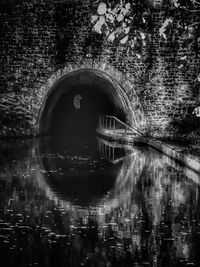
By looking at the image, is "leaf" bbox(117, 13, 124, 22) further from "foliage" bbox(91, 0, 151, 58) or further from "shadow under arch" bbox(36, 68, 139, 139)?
"shadow under arch" bbox(36, 68, 139, 139)

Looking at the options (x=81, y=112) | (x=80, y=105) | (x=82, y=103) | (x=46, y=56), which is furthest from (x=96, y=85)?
(x=81, y=112)

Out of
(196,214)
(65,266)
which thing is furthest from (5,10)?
(65,266)

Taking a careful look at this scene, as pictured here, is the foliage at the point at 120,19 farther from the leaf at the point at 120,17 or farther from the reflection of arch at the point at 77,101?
the reflection of arch at the point at 77,101

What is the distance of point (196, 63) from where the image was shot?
24.7m

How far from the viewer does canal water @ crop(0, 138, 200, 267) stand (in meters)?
5.80

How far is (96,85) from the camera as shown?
2912cm

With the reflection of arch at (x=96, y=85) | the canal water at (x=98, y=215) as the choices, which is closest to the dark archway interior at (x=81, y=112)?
the reflection of arch at (x=96, y=85)

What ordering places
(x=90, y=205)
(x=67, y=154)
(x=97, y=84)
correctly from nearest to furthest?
(x=90, y=205) < (x=67, y=154) < (x=97, y=84)

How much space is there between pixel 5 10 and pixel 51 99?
4.48 m

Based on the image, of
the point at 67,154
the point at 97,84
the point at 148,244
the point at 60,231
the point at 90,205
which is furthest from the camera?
the point at 97,84

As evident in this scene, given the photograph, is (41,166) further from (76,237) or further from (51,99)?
(51,99)

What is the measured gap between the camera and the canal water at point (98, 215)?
580 cm

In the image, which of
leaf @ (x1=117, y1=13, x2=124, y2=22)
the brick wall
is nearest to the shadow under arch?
the brick wall

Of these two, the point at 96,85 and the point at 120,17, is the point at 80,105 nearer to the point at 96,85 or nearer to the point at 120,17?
the point at 96,85
